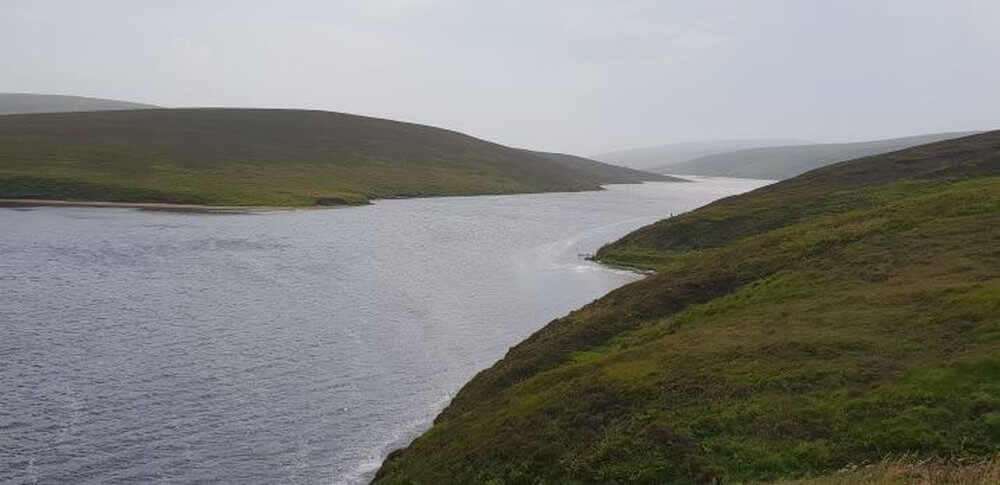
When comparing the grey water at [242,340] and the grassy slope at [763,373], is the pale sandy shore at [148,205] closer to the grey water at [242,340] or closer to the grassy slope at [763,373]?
the grey water at [242,340]

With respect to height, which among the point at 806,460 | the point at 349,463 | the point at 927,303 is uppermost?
the point at 927,303

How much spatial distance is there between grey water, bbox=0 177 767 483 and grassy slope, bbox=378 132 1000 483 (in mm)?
4804

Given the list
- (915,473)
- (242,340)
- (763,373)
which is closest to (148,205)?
(242,340)

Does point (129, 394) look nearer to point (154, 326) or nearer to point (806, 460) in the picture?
point (154, 326)

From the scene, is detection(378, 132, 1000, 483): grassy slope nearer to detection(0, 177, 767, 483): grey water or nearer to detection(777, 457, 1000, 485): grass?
detection(777, 457, 1000, 485): grass

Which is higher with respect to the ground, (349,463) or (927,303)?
(927,303)

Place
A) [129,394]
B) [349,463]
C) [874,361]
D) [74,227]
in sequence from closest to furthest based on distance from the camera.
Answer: [874,361] < [349,463] < [129,394] < [74,227]

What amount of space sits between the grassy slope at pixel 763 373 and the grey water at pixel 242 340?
15.8 feet

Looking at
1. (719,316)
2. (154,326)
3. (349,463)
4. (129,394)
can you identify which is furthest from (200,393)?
(719,316)

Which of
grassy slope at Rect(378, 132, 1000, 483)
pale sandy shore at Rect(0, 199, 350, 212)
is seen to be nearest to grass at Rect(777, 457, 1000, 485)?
grassy slope at Rect(378, 132, 1000, 483)

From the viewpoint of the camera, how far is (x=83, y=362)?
41.5 meters

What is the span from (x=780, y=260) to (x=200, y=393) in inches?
1330

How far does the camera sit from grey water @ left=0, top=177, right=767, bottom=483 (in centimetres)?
3181

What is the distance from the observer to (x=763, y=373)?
29.2m
